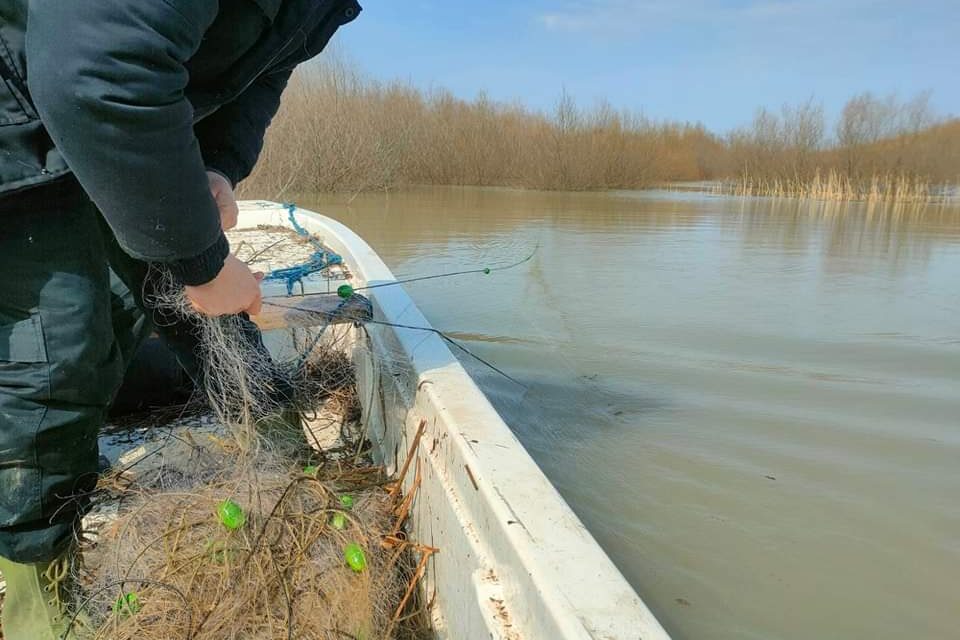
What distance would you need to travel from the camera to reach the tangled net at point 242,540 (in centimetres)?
131

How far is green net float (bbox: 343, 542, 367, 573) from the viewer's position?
1403 millimetres

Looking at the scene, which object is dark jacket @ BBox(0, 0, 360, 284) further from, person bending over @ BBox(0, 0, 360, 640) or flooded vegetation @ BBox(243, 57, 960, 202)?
flooded vegetation @ BBox(243, 57, 960, 202)

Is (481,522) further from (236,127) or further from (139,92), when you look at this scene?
(236,127)

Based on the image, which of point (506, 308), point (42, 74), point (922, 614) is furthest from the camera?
point (506, 308)

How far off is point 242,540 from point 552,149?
25888mm

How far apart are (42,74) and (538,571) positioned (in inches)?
37.2

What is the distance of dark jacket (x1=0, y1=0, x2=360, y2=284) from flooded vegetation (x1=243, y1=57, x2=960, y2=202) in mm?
15465

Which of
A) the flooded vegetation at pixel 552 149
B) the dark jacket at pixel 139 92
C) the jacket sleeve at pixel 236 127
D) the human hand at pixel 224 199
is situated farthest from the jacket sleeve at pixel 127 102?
the flooded vegetation at pixel 552 149

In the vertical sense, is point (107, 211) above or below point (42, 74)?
below

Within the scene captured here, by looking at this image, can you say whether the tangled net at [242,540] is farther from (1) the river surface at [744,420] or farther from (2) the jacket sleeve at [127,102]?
(1) the river surface at [744,420]

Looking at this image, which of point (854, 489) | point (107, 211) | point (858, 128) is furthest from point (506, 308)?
point (858, 128)

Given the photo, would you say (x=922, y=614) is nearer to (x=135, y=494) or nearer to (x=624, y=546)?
(x=624, y=546)

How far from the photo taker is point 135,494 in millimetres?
1614

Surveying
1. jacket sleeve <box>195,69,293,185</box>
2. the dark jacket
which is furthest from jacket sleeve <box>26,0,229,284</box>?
jacket sleeve <box>195,69,293,185</box>
